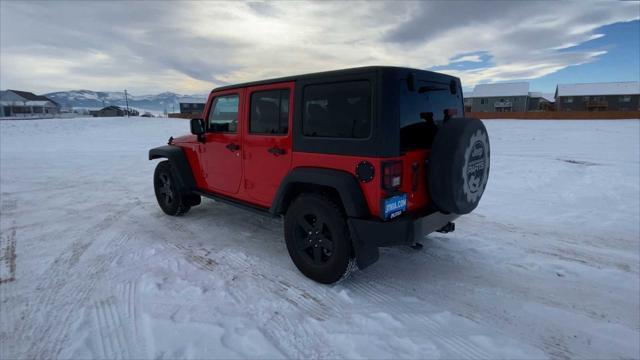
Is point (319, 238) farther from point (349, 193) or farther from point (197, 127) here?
point (197, 127)

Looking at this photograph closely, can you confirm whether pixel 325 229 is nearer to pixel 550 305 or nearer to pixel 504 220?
pixel 550 305

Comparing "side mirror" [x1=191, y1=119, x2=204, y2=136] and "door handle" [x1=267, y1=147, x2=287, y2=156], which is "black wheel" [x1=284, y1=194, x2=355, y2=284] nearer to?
"door handle" [x1=267, y1=147, x2=287, y2=156]

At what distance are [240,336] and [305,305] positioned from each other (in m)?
0.62

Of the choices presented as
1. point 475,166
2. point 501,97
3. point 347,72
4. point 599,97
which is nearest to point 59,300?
point 347,72

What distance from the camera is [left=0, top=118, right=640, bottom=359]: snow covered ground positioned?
241cm

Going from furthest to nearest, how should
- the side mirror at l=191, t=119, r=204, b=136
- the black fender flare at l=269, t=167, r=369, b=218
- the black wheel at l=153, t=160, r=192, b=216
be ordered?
the black wheel at l=153, t=160, r=192, b=216
the side mirror at l=191, t=119, r=204, b=136
the black fender flare at l=269, t=167, r=369, b=218

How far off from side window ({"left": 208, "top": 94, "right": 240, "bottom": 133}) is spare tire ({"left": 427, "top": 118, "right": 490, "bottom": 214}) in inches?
94.6

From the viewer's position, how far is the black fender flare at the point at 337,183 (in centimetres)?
279

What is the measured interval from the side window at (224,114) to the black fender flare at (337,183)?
4.05 ft

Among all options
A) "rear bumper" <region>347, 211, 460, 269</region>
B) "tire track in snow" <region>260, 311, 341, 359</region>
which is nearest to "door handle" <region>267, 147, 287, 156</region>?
"rear bumper" <region>347, 211, 460, 269</region>

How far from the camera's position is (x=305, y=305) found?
288 cm

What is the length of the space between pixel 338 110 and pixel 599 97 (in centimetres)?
6802

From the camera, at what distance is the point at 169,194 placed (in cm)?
520

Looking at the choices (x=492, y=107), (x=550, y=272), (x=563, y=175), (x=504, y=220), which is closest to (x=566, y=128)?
(x=563, y=175)
